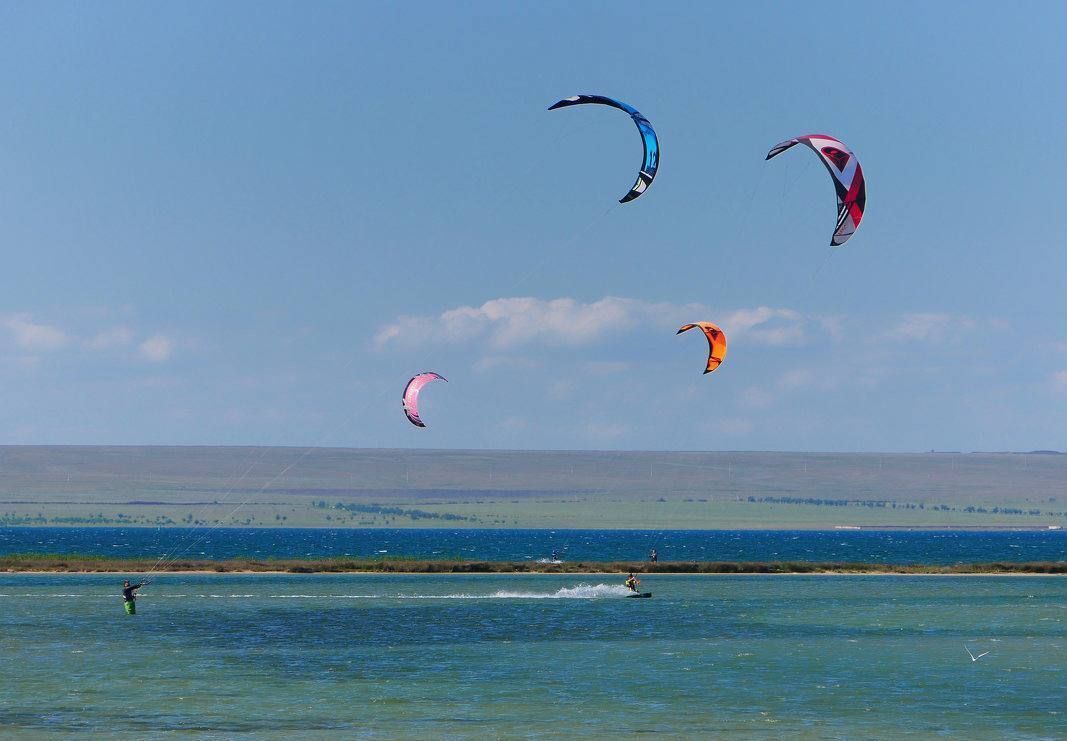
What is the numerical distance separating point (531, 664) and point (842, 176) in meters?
18.2

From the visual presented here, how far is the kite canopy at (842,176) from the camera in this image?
45.5 m

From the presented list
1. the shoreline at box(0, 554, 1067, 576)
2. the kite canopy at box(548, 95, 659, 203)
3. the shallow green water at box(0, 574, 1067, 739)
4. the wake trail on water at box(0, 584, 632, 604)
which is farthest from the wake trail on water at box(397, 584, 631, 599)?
the kite canopy at box(548, 95, 659, 203)

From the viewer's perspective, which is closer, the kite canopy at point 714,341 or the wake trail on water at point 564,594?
the kite canopy at point 714,341

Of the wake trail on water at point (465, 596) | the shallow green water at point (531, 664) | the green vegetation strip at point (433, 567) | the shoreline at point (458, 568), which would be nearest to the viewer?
the shallow green water at point (531, 664)

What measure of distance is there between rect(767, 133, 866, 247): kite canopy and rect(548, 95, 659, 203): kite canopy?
429 cm

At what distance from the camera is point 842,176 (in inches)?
1815

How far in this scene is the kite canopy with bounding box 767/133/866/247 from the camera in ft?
149

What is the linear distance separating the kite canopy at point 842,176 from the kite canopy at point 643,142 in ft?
14.1

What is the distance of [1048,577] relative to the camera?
326 ft

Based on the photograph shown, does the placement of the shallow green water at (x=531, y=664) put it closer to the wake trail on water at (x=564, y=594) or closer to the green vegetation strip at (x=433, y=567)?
the wake trail on water at (x=564, y=594)

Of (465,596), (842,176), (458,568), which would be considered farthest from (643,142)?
(458,568)

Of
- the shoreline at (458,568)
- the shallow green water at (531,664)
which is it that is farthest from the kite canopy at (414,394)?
the shoreline at (458,568)

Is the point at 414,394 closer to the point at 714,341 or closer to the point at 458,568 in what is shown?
the point at 714,341

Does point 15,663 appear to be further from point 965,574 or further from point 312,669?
point 965,574
